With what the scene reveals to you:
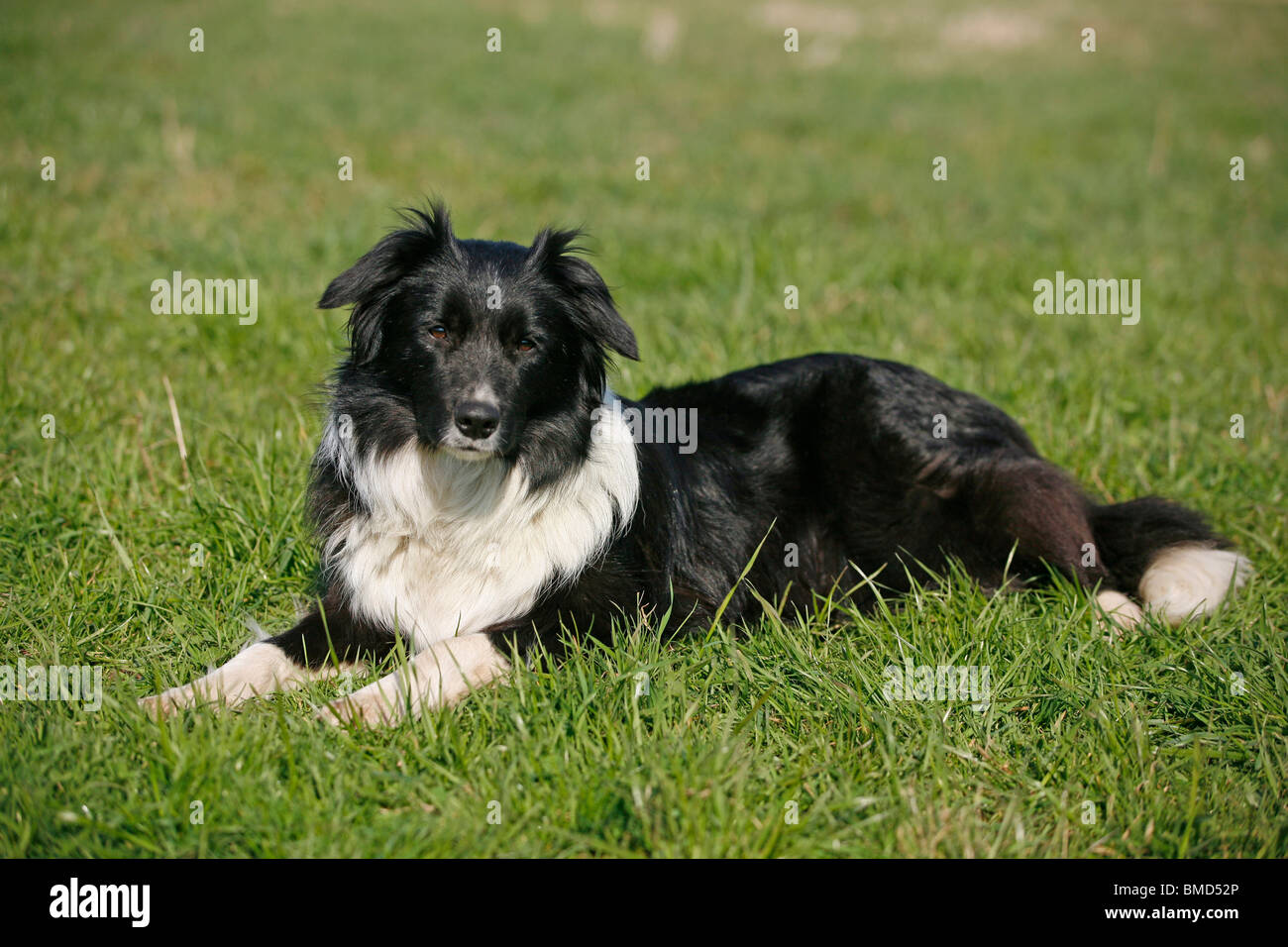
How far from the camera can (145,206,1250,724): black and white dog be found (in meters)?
3.54

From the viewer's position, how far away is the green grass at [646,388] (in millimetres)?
3008

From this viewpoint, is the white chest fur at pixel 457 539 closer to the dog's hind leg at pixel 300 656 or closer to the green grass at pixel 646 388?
the dog's hind leg at pixel 300 656

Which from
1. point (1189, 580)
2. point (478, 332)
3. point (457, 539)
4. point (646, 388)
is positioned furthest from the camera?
point (646, 388)

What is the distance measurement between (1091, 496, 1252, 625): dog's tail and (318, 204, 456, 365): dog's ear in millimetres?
2945

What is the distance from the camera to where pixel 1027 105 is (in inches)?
607

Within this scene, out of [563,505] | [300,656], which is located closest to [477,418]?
[563,505]

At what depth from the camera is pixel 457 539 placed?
3736 mm

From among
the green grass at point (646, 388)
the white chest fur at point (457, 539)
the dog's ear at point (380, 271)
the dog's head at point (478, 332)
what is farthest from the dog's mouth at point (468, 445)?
the green grass at point (646, 388)

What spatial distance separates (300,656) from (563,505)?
105 centimetres

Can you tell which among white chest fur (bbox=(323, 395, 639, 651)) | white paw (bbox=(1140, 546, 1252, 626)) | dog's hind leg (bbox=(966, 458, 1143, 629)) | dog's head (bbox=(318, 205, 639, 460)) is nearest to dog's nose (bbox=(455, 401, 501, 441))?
dog's head (bbox=(318, 205, 639, 460))

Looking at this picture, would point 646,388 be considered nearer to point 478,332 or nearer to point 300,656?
point 478,332

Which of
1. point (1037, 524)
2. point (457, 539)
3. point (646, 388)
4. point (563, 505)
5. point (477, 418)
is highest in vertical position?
point (477, 418)

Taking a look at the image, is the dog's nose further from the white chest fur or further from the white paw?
the white paw
